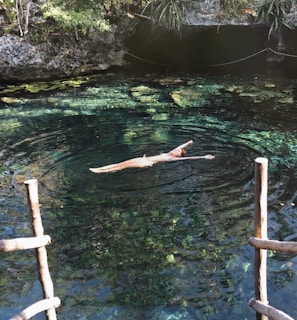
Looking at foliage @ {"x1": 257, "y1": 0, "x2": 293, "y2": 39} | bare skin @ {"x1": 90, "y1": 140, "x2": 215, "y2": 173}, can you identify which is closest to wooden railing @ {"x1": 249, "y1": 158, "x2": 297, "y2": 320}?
bare skin @ {"x1": 90, "y1": 140, "x2": 215, "y2": 173}

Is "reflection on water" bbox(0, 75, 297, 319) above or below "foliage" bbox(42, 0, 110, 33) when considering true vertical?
below

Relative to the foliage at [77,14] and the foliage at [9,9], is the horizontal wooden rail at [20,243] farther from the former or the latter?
the foliage at [9,9]

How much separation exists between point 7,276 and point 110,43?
1017 cm

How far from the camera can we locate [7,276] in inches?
183

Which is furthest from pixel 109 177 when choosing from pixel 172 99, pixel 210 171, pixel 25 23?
pixel 25 23

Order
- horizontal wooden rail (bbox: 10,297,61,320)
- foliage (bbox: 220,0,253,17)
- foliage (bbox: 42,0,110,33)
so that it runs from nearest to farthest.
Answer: horizontal wooden rail (bbox: 10,297,61,320) < foliage (bbox: 42,0,110,33) < foliage (bbox: 220,0,253,17)

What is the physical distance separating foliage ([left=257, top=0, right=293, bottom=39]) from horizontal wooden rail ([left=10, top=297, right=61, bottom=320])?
36.3 ft

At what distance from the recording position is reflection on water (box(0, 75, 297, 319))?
430 centimetres

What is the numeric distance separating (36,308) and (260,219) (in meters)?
1.94

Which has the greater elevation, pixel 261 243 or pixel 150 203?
pixel 261 243

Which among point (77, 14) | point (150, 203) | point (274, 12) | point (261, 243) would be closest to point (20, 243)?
point (261, 243)

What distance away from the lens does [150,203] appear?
5.93 metres

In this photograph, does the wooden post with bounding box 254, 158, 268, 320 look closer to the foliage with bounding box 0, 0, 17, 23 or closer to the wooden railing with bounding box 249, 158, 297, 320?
the wooden railing with bounding box 249, 158, 297, 320

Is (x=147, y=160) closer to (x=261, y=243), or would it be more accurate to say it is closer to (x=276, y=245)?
(x=261, y=243)
